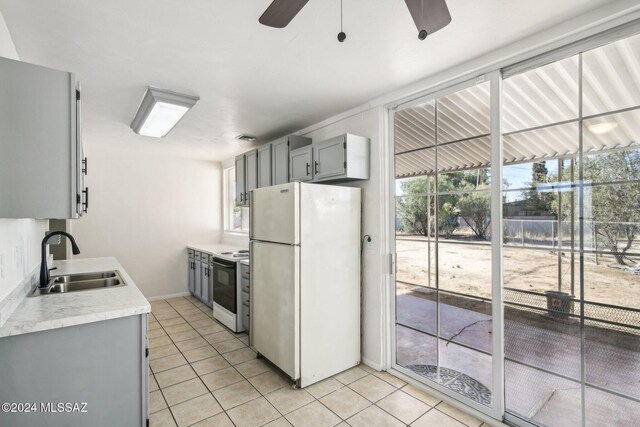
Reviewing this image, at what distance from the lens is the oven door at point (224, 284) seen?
3.75 meters

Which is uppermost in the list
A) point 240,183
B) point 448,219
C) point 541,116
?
point 541,116

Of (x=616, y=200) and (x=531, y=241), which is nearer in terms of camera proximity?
(x=616, y=200)

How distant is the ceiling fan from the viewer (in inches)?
42.7

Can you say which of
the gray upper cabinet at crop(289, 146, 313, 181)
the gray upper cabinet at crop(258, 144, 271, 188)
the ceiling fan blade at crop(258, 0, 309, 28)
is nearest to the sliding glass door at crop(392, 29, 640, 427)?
the gray upper cabinet at crop(289, 146, 313, 181)

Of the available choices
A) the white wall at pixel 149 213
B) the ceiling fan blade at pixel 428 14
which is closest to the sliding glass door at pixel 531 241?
the ceiling fan blade at pixel 428 14

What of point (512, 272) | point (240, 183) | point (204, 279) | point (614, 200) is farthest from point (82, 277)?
point (614, 200)

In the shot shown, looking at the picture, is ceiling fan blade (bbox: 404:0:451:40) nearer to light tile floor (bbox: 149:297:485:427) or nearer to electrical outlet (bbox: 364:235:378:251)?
electrical outlet (bbox: 364:235:378:251)

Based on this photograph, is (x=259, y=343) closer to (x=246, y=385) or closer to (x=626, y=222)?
(x=246, y=385)

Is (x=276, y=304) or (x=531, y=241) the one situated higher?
(x=531, y=241)

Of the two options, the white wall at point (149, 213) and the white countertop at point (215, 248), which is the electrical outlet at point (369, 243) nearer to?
the white countertop at point (215, 248)

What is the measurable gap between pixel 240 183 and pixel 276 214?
201 cm

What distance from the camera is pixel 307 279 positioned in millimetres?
2670

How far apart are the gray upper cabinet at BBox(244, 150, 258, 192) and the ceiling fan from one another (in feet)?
10.1

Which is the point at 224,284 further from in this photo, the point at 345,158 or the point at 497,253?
the point at 497,253
